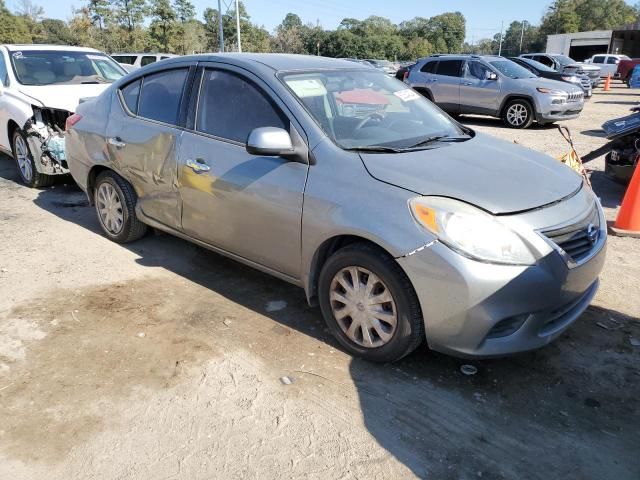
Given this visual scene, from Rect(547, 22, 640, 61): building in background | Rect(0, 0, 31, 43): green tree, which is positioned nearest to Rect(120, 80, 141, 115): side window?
Rect(0, 0, 31, 43): green tree

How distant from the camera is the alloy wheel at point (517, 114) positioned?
42.4ft

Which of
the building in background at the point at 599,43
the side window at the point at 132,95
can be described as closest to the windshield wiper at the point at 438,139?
the side window at the point at 132,95

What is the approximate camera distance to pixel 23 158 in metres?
6.95

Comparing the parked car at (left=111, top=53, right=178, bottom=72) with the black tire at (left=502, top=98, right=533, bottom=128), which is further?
the parked car at (left=111, top=53, right=178, bottom=72)

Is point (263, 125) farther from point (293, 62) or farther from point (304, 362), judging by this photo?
point (304, 362)

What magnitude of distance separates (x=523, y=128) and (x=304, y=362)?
38.1ft

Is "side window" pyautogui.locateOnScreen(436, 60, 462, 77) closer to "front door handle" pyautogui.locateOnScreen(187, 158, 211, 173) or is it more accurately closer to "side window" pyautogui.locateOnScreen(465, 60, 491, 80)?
"side window" pyautogui.locateOnScreen(465, 60, 491, 80)

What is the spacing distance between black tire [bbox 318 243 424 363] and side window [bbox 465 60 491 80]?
11851 mm

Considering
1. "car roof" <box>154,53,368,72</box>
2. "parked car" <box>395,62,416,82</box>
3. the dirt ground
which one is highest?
"car roof" <box>154,53,368,72</box>

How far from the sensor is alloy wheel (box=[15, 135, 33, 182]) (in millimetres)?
6797

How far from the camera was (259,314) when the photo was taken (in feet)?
12.5

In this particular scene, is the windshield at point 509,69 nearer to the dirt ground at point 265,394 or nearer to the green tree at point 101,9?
the dirt ground at point 265,394

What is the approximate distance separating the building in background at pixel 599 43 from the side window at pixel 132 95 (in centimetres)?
5443

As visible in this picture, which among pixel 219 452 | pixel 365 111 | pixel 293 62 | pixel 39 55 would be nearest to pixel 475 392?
pixel 219 452
